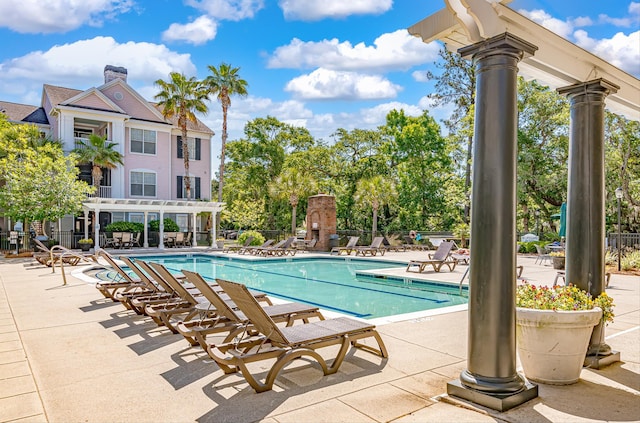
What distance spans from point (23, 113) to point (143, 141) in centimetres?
702

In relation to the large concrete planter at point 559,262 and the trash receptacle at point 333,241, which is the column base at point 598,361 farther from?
the trash receptacle at point 333,241

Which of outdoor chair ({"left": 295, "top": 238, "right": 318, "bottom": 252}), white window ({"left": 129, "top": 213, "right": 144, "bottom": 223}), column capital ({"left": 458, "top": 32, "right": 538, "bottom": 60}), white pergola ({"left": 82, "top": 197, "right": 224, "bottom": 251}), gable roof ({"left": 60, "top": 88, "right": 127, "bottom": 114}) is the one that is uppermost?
gable roof ({"left": 60, "top": 88, "right": 127, "bottom": 114})

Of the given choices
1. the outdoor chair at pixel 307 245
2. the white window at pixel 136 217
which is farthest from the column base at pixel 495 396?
the white window at pixel 136 217

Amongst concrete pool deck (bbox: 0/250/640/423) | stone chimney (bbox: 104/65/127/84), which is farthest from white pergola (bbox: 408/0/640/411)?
stone chimney (bbox: 104/65/127/84)

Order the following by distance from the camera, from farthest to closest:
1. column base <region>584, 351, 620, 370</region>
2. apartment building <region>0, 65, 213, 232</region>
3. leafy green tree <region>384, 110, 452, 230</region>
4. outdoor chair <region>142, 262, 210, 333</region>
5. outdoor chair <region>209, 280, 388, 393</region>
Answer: leafy green tree <region>384, 110, 452, 230</region> < apartment building <region>0, 65, 213, 232</region> < outdoor chair <region>142, 262, 210, 333</region> < column base <region>584, 351, 620, 370</region> < outdoor chair <region>209, 280, 388, 393</region>

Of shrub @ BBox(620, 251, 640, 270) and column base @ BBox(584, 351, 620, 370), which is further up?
column base @ BBox(584, 351, 620, 370)

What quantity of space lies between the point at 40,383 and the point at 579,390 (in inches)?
185

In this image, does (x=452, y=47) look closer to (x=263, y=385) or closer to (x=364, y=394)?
(x=364, y=394)

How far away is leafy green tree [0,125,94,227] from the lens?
19.2 metres

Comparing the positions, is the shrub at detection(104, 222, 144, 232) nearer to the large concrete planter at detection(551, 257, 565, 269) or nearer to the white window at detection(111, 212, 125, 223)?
the white window at detection(111, 212, 125, 223)

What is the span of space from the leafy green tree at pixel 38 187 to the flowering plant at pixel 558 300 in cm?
2006

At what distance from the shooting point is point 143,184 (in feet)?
88.2

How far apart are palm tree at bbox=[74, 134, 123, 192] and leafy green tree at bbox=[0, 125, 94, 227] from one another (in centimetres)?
228

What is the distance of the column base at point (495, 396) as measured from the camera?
349 cm
